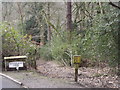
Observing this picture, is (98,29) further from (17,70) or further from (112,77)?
(17,70)

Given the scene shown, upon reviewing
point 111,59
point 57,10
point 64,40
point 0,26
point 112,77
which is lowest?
point 112,77

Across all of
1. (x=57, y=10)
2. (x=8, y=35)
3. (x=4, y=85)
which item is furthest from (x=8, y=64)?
(x=57, y=10)

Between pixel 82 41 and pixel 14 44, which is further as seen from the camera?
pixel 82 41

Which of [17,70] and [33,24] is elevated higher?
[33,24]

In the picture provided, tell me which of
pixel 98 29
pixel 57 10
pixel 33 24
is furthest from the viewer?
pixel 33 24

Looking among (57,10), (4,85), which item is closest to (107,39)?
(4,85)

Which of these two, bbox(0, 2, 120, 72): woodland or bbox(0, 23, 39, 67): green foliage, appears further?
bbox(0, 23, 39, 67): green foliage

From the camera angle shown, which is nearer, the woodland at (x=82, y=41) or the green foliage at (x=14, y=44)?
the woodland at (x=82, y=41)

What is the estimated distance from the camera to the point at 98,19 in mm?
7938

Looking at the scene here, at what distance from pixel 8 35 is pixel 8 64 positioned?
1.59 metres

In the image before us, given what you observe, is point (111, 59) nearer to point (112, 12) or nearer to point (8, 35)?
point (112, 12)

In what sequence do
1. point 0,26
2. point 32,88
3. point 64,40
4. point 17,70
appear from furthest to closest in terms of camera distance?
point 64,40
point 0,26
point 17,70
point 32,88

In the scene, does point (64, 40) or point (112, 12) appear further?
point (64, 40)

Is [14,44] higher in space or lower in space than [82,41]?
lower
